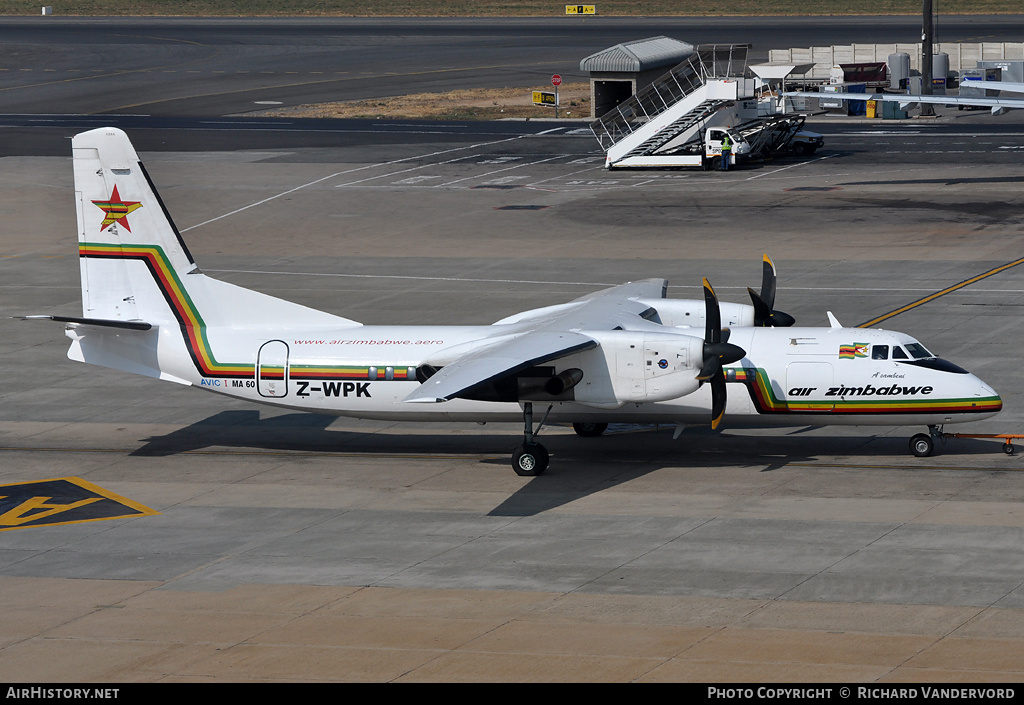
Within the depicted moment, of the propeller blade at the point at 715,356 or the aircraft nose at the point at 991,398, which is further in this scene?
the aircraft nose at the point at 991,398

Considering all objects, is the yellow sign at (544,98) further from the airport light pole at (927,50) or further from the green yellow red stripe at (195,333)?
the green yellow red stripe at (195,333)

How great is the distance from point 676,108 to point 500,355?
52.1m

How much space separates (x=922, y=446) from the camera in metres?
30.0

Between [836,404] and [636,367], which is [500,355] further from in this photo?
[836,404]

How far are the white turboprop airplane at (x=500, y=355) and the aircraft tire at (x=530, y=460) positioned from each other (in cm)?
3

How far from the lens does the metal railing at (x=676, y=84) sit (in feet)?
257

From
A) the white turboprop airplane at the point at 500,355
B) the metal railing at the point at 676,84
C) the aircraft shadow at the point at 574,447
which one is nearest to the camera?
the white turboprop airplane at the point at 500,355

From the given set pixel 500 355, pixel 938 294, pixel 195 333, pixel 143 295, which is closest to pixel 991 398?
pixel 500 355

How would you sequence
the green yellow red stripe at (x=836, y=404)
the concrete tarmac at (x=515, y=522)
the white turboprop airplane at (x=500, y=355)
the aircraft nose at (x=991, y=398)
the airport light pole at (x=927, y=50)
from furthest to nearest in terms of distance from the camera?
1. the airport light pole at (x=927, y=50)
2. the green yellow red stripe at (x=836, y=404)
3. the aircraft nose at (x=991, y=398)
4. the white turboprop airplane at (x=500, y=355)
5. the concrete tarmac at (x=515, y=522)

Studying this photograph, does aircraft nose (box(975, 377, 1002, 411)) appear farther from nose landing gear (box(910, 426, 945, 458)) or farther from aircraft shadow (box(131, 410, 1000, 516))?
aircraft shadow (box(131, 410, 1000, 516))

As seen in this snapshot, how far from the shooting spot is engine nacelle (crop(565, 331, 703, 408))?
28406 millimetres

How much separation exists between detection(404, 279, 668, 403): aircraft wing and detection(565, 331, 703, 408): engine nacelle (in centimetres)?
45

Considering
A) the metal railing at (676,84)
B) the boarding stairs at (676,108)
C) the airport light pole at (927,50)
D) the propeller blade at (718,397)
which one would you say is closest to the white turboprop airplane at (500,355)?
the propeller blade at (718,397)
